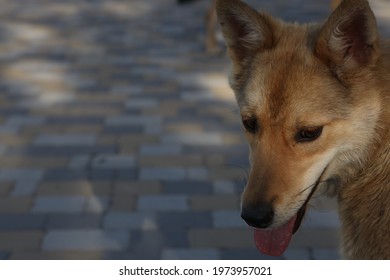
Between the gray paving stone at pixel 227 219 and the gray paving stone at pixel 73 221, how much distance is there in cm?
98

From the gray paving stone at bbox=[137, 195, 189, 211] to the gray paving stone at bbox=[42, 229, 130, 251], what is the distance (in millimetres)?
402

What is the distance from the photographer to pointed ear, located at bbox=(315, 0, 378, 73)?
2605 mm

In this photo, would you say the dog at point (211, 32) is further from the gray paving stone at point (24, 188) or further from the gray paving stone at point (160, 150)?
the gray paving stone at point (24, 188)

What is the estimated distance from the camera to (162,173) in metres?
5.28

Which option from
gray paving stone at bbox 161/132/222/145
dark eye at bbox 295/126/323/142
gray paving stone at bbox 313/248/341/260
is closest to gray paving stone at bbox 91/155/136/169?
gray paving stone at bbox 161/132/222/145

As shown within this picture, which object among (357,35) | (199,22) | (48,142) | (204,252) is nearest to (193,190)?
(204,252)

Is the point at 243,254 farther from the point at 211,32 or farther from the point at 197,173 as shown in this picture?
the point at 211,32

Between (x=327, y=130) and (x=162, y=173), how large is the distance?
2.71 metres

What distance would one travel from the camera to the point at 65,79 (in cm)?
769

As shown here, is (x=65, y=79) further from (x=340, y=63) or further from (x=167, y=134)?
(x=340, y=63)

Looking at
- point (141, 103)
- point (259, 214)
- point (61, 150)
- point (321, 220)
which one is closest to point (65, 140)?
point (61, 150)

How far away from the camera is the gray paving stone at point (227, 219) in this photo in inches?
178

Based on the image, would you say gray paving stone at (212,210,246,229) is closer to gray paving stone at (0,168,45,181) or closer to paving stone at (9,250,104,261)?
paving stone at (9,250,104,261)

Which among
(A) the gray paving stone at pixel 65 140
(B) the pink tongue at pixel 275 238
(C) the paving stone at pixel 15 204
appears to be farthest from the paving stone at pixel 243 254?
(A) the gray paving stone at pixel 65 140
